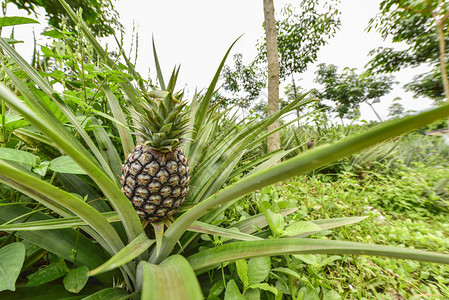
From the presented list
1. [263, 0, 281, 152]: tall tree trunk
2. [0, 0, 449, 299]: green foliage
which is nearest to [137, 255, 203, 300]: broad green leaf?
[0, 0, 449, 299]: green foliage

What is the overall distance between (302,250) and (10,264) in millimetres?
564

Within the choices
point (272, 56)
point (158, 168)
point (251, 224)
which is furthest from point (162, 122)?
point (272, 56)

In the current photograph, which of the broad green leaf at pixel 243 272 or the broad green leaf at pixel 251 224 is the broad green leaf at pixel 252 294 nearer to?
the broad green leaf at pixel 243 272

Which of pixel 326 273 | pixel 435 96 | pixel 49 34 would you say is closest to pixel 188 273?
pixel 326 273

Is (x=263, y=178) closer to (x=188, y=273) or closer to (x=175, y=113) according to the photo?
(x=188, y=273)

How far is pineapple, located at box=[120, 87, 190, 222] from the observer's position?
0.56 metres

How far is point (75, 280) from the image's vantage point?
390 mm

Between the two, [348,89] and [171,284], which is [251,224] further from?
[348,89]

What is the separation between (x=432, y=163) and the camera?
253cm

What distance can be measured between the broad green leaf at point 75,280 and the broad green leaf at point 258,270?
0.38m

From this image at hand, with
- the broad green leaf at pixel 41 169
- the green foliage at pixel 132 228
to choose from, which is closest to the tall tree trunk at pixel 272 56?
the green foliage at pixel 132 228

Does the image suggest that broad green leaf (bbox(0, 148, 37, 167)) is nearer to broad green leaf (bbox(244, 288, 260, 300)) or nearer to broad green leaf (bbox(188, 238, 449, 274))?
broad green leaf (bbox(188, 238, 449, 274))

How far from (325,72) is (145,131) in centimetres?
1472

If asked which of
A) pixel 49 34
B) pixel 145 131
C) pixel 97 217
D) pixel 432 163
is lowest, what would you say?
pixel 432 163
